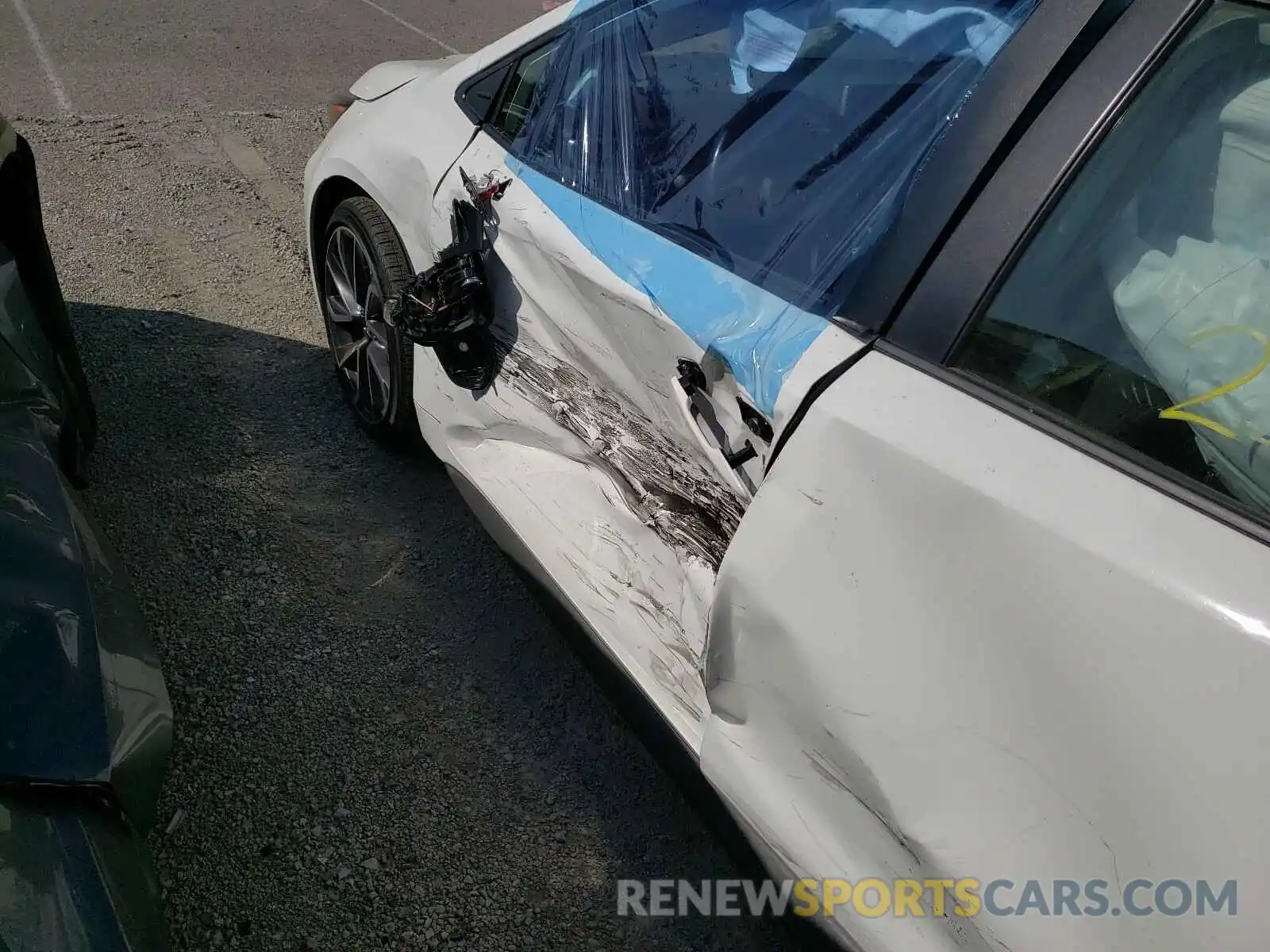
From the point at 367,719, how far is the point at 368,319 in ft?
3.85

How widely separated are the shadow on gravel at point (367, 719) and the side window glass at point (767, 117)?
3.00 ft

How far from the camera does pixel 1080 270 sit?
1347mm

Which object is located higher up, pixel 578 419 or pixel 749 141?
pixel 749 141

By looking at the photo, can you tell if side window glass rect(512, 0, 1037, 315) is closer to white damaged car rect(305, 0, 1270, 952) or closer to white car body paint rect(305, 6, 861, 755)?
white damaged car rect(305, 0, 1270, 952)

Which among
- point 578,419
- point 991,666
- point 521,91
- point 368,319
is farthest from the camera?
point 368,319

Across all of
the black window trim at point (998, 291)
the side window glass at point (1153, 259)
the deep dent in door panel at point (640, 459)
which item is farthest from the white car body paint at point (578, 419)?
the side window glass at point (1153, 259)

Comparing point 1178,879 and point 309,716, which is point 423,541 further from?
point 1178,879

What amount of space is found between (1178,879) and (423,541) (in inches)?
83.6

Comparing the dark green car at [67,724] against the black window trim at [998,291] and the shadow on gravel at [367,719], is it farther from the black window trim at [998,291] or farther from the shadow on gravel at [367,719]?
the black window trim at [998,291]

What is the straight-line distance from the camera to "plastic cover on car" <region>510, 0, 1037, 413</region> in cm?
157

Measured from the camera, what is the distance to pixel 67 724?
137cm

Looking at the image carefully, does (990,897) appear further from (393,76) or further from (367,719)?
(393,76)

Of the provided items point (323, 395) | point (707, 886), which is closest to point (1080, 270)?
point (707, 886)

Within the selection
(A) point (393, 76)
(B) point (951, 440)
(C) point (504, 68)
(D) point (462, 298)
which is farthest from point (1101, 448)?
(A) point (393, 76)
